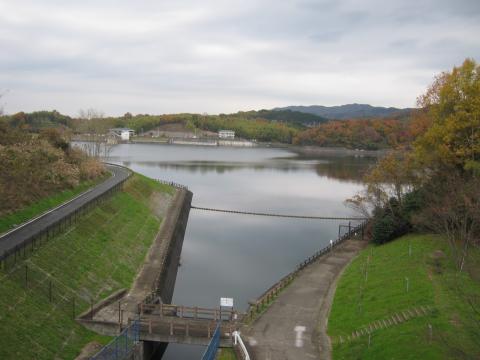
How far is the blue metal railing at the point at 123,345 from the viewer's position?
15819 millimetres

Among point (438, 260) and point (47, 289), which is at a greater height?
point (438, 260)

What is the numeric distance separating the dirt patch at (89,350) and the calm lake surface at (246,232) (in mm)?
4154

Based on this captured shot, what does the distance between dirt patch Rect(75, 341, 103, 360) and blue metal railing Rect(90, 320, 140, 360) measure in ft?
4.08

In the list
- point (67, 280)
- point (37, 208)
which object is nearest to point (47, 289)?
point (67, 280)

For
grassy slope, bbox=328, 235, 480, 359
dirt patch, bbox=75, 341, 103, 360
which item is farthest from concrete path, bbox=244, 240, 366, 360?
dirt patch, bbox=75, 341, 103, 360

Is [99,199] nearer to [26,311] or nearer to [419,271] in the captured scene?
[26,311]

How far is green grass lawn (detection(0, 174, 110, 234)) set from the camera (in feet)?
83.2

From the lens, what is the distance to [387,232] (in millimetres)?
33875

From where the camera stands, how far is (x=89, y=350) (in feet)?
57.6

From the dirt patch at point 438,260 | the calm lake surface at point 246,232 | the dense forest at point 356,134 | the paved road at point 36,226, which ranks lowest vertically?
the calm lake surface at point 246,232

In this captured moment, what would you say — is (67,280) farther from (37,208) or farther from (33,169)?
(33,169)

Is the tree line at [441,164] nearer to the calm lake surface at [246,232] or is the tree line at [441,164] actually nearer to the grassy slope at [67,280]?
the calm lake surface at [246,232]

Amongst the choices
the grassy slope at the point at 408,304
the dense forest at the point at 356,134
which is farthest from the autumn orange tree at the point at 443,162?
the dense forest at the point at 356,134

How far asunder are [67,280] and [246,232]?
25.5 m
